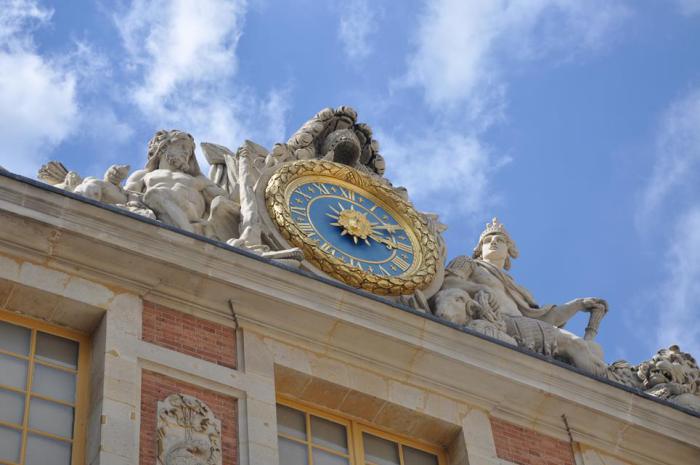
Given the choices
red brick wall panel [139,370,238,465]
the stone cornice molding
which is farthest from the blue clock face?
red brick wall panel [139,370,238,465]

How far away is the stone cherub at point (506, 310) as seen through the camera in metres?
20.0

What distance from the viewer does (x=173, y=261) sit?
1795 cm

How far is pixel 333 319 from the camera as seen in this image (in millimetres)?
18453

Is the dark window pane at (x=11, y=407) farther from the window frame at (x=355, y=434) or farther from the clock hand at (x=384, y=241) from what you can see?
the clock hand at (x=384, y=241)

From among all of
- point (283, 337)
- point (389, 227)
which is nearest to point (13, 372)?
point (283, 337)

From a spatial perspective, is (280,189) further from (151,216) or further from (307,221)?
(151,216)

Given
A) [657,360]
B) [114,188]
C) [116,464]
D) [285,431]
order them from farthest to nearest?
1. [657,360]
2. [114,188]
3. [285,431]
4. [116,464]

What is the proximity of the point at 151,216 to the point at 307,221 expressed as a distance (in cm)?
180

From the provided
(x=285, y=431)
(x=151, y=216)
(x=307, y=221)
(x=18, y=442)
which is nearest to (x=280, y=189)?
(x=307, y=221)

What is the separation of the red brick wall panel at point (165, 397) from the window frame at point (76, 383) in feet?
1.59

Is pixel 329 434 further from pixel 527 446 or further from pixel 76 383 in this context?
pixel 76 383

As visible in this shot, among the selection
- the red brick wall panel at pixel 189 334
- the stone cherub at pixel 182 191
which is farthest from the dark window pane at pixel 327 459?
the stone cherub at pixel 182 191

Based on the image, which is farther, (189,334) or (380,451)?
(380,451)

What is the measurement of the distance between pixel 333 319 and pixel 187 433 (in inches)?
90.0
